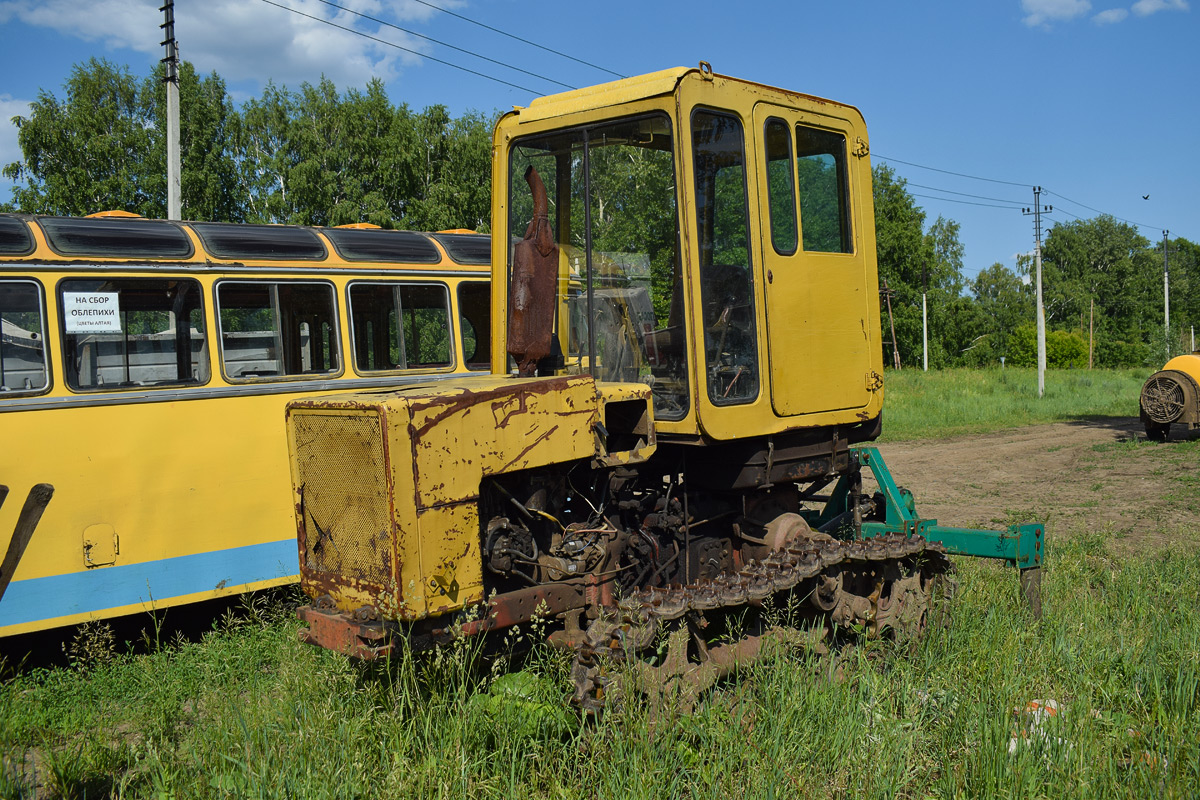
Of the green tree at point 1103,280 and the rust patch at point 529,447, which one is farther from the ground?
the green tree at point 1103,280

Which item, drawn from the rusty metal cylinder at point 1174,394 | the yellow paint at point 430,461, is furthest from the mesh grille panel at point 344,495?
the rusty metal cylinder at point 1174,394

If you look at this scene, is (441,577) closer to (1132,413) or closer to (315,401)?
(315,401)

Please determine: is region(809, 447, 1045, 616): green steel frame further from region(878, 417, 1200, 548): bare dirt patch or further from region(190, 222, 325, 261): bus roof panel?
region(190, 222, 325, 261): bus roof panel

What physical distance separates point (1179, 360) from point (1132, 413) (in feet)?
21.9

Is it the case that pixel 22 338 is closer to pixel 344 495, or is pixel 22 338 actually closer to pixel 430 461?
pixel 344 495

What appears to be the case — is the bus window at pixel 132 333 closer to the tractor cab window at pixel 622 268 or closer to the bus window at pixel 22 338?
the bus window at pixel 22 338

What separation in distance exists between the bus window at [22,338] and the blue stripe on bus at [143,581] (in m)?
1.33

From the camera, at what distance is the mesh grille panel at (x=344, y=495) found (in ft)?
11.4

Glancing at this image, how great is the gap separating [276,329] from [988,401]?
2381cm

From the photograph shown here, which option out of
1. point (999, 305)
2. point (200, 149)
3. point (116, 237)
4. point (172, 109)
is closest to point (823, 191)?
point (116, 237)

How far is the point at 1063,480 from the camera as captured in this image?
1297cm

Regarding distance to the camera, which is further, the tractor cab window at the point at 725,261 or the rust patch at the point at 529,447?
the tractor cab window at the point at 725,261

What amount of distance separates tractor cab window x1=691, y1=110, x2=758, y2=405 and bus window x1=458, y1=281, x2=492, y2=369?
4.35 m

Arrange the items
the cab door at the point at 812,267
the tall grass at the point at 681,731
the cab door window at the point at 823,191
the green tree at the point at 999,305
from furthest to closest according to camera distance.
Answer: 1. the green tree at the point at 999,305
2. the cab door window at the point at 823,191
3. the cab door at the point at 812,267
4. the tall grass at the point at 681,731
